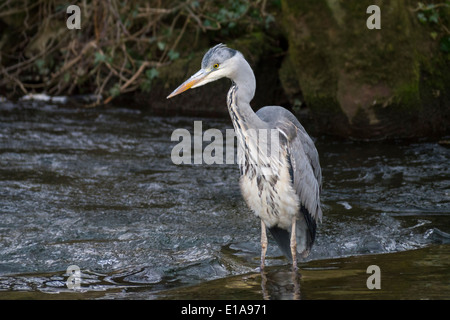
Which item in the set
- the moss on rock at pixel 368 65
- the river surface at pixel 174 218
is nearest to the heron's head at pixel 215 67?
the river surface at pixel 174 218

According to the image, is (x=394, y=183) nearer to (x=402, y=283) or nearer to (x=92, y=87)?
(x=402, y=283)

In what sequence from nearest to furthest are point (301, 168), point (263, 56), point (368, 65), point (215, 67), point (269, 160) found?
point (215, 67) → point (269, 160) → point (301, 168) → point (368, 65) → point (263, 56)

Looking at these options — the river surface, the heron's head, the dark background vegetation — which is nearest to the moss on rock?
the dark background vegetation

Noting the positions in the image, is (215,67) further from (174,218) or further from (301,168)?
(174,218)

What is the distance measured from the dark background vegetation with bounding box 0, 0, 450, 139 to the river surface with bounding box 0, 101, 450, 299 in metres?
0.52

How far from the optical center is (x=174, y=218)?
18.3 ft

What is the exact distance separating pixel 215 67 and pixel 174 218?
1796 millimetres

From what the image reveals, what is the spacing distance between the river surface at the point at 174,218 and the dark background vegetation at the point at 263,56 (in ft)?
1.69

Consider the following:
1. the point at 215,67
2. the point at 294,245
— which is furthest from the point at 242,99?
the point at 294,245

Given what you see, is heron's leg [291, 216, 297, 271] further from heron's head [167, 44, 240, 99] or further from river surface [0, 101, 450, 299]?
heron's head [167, 44, 240, 99]

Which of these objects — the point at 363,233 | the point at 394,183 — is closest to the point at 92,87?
the point at 394,183

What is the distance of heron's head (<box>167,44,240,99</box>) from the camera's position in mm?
4148
